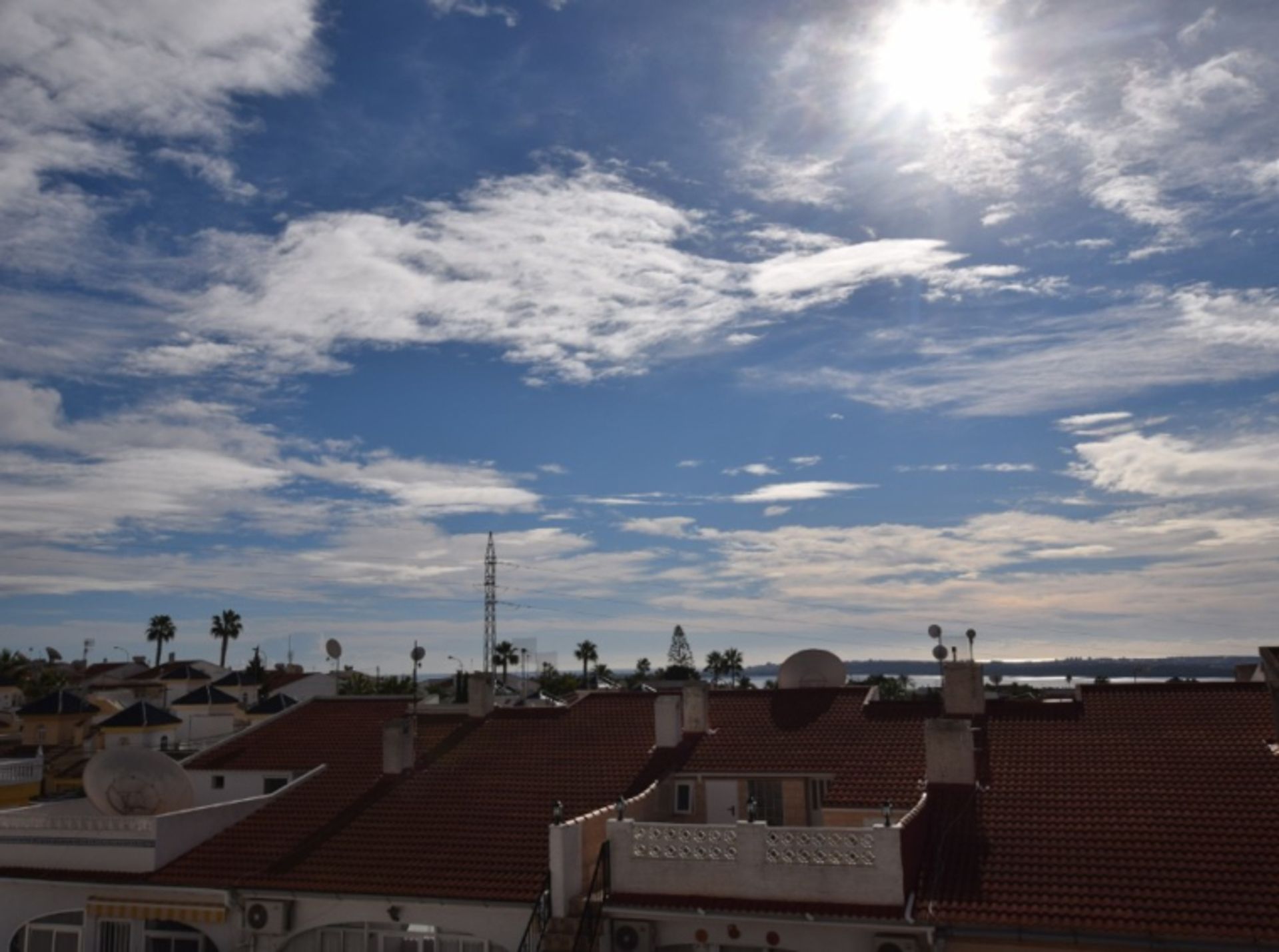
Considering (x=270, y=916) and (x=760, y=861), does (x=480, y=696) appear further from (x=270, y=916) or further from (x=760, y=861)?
(x=760, y=861)

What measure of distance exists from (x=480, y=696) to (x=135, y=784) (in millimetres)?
10224

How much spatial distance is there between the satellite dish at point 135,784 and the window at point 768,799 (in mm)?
14662

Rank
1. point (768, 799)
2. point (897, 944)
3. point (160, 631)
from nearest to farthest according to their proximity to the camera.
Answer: point (897, 944)
point (768, 799)
point (160, 631)

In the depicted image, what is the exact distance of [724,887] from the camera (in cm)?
2022

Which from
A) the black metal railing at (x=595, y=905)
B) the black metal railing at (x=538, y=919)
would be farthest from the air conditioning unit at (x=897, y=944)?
the black metal railing at (x=538, y=919)

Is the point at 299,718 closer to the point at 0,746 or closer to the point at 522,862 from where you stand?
the point at 522,862

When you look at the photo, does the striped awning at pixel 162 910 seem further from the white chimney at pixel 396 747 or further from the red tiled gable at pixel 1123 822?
the red tiled gable at pixel 1123 822

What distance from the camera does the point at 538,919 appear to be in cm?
2148

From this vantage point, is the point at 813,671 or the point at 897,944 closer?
the point at 897,944

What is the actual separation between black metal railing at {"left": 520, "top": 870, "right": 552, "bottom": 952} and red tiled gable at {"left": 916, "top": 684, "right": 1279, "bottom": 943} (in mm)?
7360

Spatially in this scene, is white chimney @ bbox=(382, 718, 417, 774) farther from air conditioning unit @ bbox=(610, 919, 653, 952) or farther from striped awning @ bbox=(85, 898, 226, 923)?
air conditioning unit @ bbox=(610, 919, 653, 952)

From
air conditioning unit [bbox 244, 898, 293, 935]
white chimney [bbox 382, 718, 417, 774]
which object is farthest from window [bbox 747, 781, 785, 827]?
air conditioning unit [bbox 244, 898, 293, 935]

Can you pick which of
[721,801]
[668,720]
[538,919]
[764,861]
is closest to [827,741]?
[721,801]

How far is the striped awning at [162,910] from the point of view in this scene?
2406 cm
